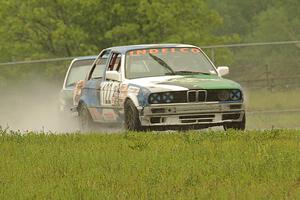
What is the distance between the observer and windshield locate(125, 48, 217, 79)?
1620cm

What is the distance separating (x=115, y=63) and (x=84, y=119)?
5.05ft

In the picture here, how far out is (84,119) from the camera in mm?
18094

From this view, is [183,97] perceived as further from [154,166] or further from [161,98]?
[154,166]

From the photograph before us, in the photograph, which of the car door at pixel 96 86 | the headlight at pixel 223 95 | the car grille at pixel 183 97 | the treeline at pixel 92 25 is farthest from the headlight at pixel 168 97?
the treeline at pixel 92 25

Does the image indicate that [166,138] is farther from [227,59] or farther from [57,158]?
[227,59]

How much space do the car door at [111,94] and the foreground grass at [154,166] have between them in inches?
101

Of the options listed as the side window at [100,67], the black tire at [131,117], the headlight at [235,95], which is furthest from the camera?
the side window at [100,67]

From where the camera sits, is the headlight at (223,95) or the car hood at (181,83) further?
the headlight at (223,95)

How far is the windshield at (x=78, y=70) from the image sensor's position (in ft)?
73.6

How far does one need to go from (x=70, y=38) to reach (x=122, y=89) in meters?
30.8

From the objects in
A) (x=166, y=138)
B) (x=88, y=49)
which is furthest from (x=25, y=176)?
(x=88, y=49)

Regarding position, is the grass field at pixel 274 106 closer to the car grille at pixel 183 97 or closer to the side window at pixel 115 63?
the side window at pixel 115 63

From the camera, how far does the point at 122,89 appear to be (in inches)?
625

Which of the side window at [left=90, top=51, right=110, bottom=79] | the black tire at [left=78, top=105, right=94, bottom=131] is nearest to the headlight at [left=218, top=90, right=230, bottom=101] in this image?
the black tire at [left=78, top=105, right=94, bottom=131]
